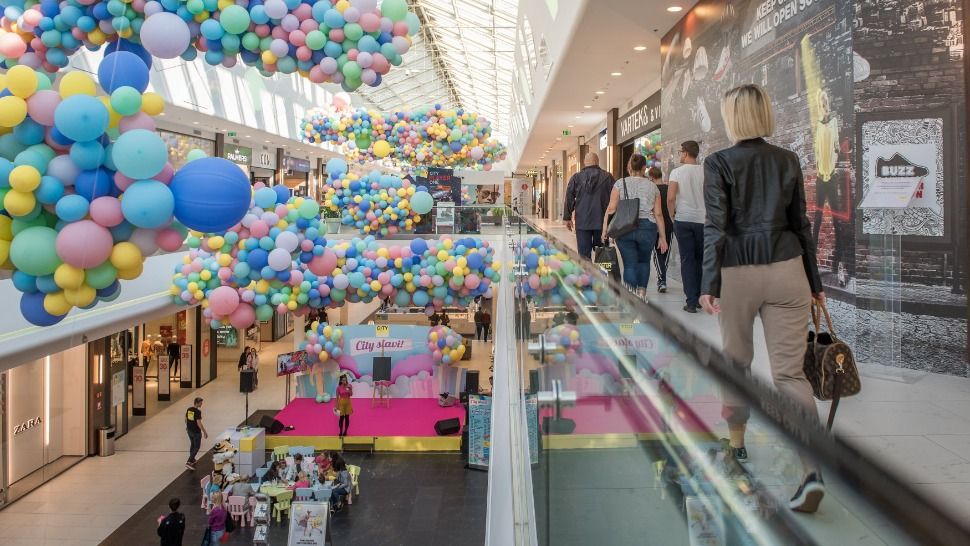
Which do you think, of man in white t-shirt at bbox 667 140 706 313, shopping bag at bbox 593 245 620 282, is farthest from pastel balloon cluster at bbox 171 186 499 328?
man in white t-shirt at bbox 667 140 706 313

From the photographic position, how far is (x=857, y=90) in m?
4.86

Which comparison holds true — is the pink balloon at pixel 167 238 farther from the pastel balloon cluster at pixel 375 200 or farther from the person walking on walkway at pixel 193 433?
the pastel balloon cluster at pixel 375 200

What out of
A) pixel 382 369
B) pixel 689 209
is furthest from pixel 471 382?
pixel 689 209

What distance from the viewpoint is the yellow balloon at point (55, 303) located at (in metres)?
3.50

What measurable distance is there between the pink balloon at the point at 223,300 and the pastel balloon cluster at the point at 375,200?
471cm

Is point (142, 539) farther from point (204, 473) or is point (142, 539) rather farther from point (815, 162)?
point (815, 162)

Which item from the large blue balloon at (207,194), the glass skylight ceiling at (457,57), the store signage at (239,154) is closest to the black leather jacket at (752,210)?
the large blue balloon at (207,194)

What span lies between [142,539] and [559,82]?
11016 millimetres

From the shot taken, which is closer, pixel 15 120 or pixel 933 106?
pixel 15 120

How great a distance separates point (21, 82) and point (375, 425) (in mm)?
10587

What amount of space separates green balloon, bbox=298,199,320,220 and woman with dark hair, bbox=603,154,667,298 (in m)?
4.99

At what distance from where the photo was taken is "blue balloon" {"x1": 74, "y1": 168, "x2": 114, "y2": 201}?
335 cm

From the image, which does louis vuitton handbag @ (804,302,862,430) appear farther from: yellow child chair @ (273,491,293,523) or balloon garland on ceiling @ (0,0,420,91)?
yellow child chair @ (273,491,293,523)

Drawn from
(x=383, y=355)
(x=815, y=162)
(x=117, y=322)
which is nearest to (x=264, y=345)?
(x=383, y=355)
